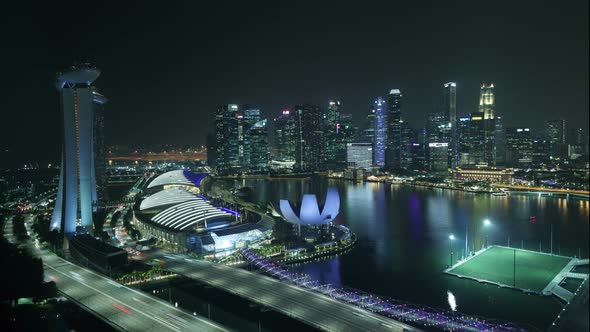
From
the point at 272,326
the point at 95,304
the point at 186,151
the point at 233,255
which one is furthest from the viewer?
the point at 186,151

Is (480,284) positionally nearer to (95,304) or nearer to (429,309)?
(429,309)

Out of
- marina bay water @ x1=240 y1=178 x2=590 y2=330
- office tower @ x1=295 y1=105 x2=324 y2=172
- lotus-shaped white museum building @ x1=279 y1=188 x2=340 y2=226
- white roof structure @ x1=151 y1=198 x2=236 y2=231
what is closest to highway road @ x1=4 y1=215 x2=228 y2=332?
white roof structure @ x1=151 y1=198 x2=236 y2=231

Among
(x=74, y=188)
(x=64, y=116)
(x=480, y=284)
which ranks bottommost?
(x=480, y=284)

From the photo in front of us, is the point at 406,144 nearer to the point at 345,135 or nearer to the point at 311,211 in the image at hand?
the point at 345,135

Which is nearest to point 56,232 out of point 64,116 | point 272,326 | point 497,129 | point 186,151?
point 64,116

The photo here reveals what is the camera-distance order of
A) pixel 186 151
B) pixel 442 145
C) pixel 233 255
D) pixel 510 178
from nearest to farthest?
pixel 233 255 < pixel 510 178 < pixel 442 145 < pixel 186 151

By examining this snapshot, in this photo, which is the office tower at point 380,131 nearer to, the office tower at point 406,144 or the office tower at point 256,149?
the office tower at point 406,144

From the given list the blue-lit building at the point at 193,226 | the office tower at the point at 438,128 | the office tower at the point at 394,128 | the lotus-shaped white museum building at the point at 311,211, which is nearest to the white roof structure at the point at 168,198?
the blue-lit building at the point at 193,226
